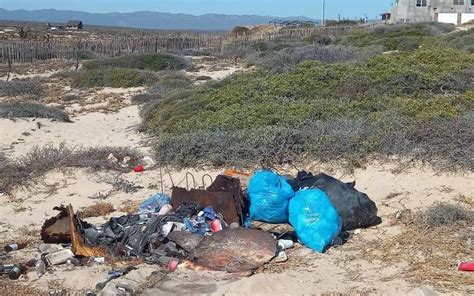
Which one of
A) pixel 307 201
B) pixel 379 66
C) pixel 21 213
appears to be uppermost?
pixel 379 66

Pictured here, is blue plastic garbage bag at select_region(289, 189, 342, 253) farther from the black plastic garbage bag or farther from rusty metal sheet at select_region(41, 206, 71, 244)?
rusty metal sheet at select_region(41, 206, 71, 244)

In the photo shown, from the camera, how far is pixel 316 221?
6145 millimetres

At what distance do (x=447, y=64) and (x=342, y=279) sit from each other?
1055cm

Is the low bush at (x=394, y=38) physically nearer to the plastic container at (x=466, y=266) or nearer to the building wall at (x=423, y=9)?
the building wall at (x=423, y=9)

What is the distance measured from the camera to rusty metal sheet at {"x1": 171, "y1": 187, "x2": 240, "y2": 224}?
6.48 meters

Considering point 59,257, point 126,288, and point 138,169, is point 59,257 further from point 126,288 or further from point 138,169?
point 138,169

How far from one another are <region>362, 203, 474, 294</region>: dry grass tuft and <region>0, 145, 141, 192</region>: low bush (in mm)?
4678

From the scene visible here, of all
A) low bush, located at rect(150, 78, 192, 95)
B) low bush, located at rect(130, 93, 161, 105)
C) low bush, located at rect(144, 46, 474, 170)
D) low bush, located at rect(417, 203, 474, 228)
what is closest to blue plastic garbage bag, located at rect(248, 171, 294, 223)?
low bush, located at rect(417, 203, 474, 228)

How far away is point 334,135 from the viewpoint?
8.80m

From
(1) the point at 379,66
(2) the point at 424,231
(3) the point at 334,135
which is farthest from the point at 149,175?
(1) the point at 379,66

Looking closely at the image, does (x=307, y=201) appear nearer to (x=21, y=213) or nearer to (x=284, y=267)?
(x=284, y=267)

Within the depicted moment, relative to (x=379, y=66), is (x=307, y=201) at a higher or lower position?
lower

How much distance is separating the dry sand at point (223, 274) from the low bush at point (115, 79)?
27.3 feet

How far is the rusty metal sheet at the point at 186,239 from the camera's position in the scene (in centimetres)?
594
